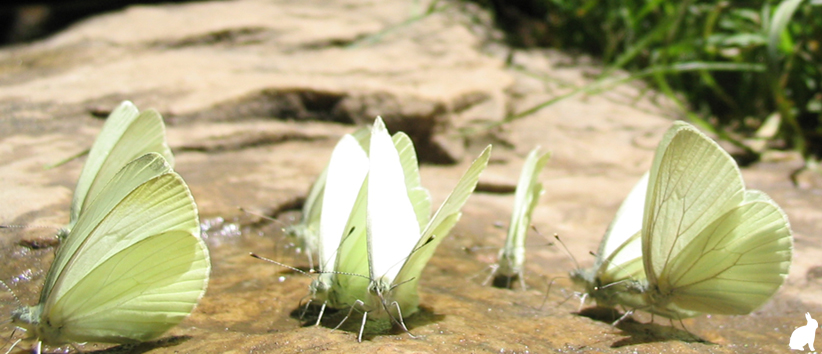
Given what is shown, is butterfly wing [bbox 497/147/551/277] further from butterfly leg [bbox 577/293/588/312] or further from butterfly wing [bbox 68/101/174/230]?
butterfly wing [bbox 68/101/174/230]

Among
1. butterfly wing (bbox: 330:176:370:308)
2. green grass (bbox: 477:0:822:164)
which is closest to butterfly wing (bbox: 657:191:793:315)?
butterfly wing (bbox: 330:176:370:308)

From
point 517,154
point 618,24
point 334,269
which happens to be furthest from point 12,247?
point 618,24

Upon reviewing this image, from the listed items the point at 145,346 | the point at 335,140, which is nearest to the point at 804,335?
the point at 145,346

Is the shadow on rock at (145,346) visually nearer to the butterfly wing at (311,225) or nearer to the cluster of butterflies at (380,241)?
the cluster of butterflies at (380,241)

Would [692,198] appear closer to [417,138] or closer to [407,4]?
[417,138]

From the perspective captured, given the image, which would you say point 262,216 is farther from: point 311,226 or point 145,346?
point 145,346

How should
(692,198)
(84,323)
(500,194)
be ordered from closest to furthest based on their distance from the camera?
(84,323) < (692,198) < (500,194)
